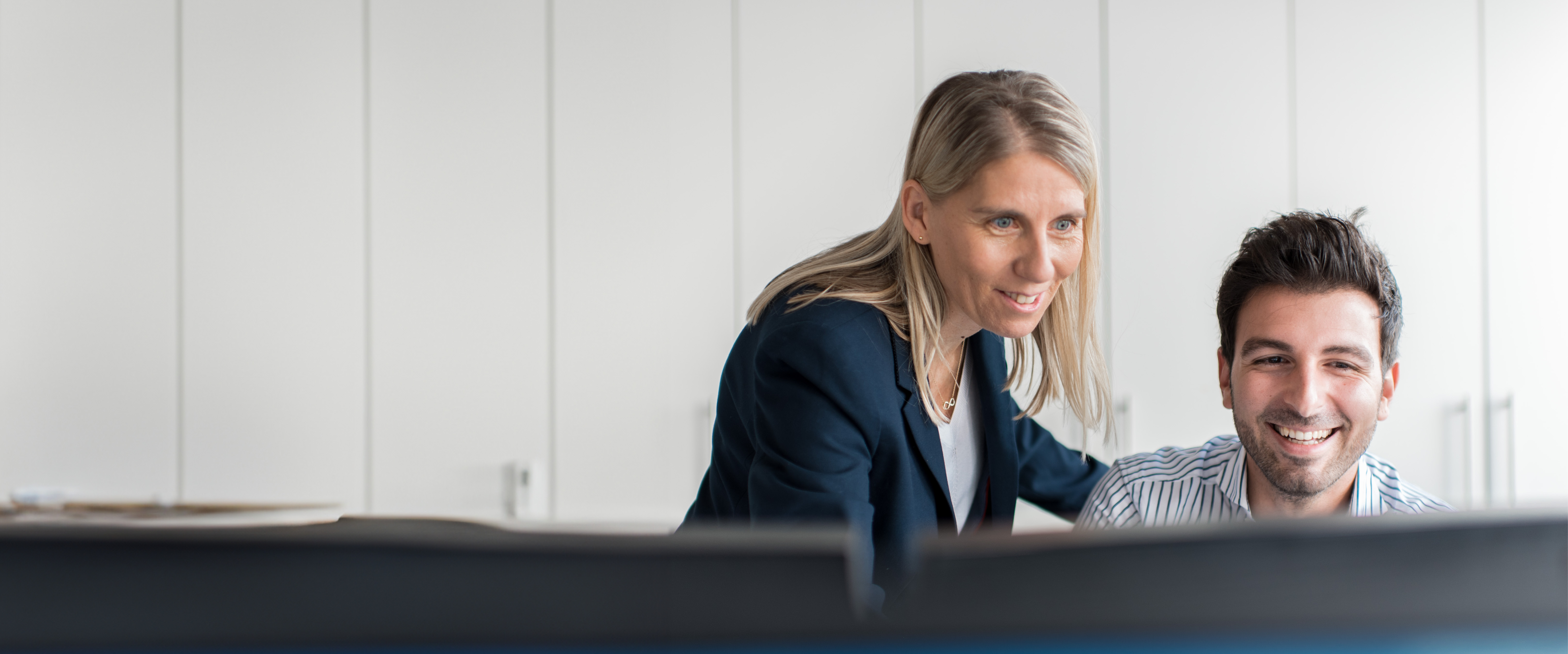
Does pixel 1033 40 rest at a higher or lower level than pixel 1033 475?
higher

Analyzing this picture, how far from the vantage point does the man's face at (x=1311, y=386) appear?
1.10 meters

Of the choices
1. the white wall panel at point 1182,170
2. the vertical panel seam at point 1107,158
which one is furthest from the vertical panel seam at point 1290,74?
the vertical panel seam at point 1107,158

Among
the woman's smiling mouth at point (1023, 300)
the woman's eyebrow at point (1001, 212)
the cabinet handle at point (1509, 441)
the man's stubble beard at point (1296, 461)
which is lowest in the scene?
the cabinet handle at point (1509, 441)

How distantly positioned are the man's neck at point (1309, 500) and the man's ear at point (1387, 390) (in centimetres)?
7

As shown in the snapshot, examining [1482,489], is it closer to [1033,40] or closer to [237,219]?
[1033,40]

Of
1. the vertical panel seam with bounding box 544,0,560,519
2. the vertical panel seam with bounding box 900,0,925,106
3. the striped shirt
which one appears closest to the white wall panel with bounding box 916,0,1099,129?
the vertical panel seam with bounding box 900,0,925,106

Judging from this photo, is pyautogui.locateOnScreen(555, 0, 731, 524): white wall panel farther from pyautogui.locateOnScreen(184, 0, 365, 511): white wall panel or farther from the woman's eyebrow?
the woman's eyebrow

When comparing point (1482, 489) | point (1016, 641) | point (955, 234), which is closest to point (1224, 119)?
point (1482, 489)

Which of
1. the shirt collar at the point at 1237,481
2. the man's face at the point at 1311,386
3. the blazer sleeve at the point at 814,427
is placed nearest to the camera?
the blazer sleeve at the point at 814,427

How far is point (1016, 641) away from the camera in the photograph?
0.74 ft

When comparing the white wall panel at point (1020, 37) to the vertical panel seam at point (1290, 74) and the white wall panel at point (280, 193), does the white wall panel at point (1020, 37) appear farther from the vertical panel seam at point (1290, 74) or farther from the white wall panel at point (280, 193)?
the white wall panel at point (280, 193)

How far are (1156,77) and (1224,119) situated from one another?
202mm

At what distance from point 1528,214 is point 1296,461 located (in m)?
1.99

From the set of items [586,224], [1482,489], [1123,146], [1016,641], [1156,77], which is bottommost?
[1482,489]
